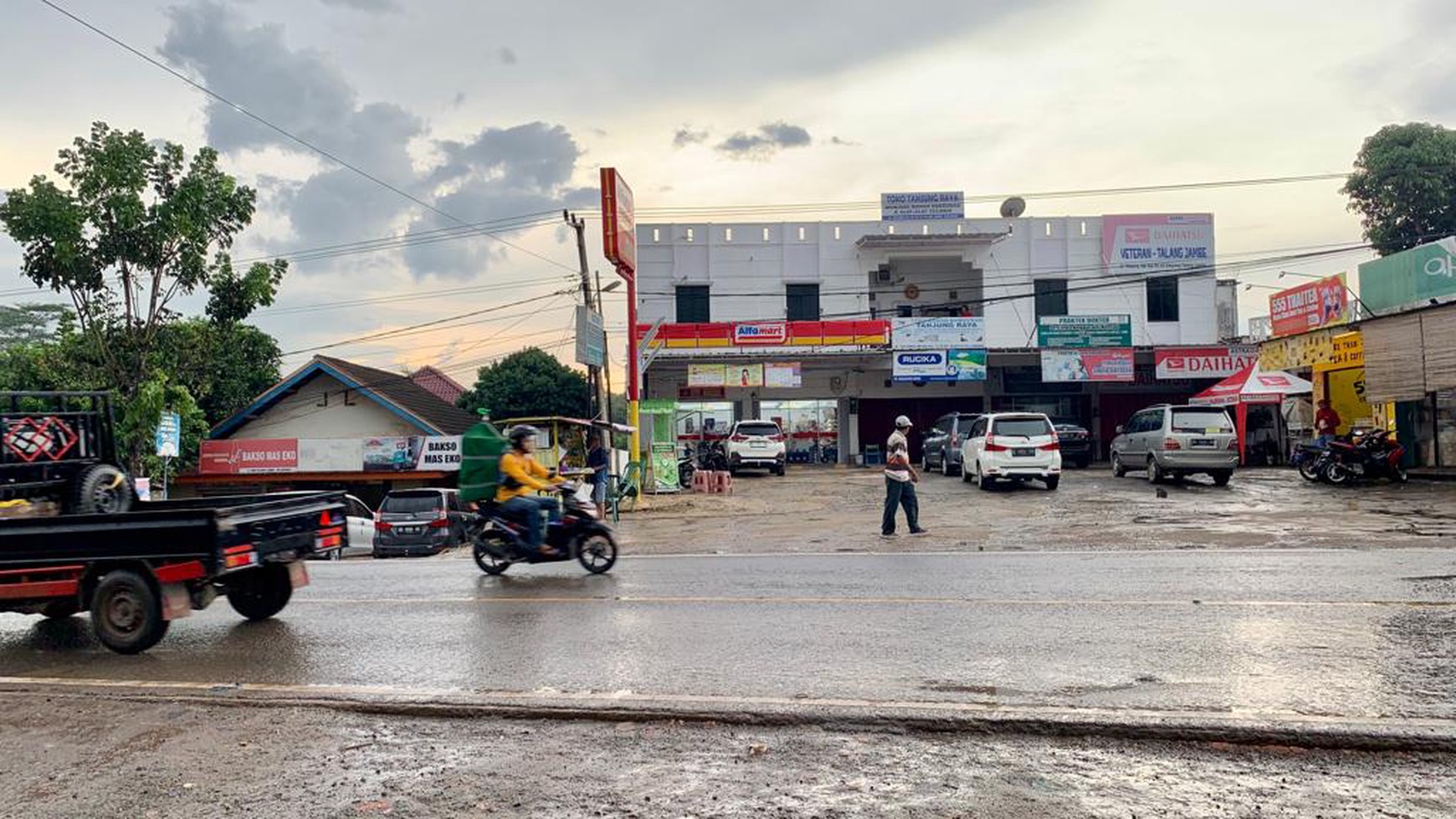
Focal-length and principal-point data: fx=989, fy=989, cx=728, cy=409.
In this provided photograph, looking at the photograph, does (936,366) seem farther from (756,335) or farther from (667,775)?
(667,775)

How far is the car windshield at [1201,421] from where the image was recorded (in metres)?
21.5

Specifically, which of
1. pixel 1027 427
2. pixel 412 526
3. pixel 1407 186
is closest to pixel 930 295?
pixel 1027 427

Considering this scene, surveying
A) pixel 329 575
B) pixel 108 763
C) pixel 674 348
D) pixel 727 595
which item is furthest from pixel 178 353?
pixel 108 763

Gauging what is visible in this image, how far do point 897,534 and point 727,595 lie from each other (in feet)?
20.4

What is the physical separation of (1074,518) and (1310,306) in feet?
59.4

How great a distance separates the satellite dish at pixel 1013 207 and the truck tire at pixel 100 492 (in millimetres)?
34764

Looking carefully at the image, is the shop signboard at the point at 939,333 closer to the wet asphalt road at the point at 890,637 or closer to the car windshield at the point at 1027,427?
the car windshield at the point at 1027,427

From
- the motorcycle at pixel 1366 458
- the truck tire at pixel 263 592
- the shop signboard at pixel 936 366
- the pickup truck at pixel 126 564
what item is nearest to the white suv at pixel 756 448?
the shop signboard at pixel 936 366

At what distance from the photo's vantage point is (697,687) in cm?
584

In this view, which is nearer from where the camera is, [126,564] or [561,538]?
[126,564]

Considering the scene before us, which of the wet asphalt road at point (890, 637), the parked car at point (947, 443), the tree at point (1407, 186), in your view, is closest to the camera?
the wet asphalt road at point (890, 637)

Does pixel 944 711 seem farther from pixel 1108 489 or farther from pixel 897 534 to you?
pixel 1108 489

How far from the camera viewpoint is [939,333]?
35.3 meters

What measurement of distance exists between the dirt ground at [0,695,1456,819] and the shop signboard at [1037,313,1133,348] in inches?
1277
